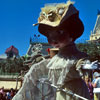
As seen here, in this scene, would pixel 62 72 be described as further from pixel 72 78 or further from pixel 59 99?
pixel 59 99

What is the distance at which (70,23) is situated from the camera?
357 centimetres

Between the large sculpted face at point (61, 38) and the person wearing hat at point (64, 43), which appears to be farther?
the large sculpted face at point (61, 38)

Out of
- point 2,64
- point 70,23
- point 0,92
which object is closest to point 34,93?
point 70,23

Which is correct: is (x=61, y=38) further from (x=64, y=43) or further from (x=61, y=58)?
(x=61, y=58)

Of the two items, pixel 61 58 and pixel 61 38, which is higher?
pixel 61 38

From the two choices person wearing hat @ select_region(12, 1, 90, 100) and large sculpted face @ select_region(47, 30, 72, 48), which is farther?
large sculpted face @ select_region(47, 30, 72, 48)

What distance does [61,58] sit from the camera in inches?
140

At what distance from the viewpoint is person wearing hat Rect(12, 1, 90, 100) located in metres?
3.37

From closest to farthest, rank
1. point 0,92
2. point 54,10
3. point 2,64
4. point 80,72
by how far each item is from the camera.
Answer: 1. point 80,72
2. point 54,10
3. point 0,92
4. point 2,64

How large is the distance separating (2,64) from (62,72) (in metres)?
38.4

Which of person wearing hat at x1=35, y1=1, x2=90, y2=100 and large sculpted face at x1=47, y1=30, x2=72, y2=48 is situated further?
large sculpted face at x1=47, y1=30, x2=72, y2=48

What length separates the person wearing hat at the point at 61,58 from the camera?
11.1 ft

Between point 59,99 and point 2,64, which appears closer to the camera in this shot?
point 59,99

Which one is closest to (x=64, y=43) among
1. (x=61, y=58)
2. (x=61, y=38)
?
(x=61, y=38)
